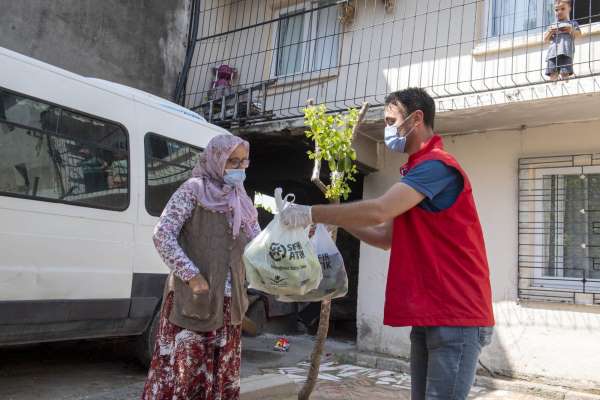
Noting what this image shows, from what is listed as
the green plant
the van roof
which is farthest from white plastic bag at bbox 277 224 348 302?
the van roof

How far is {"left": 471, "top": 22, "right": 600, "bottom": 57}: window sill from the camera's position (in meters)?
5.86

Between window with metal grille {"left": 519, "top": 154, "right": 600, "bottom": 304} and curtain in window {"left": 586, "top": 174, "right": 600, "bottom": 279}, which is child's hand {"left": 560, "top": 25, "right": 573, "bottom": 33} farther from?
curtain in window {"left": 586, "top": 174, "right": 600, "bottom": 279}

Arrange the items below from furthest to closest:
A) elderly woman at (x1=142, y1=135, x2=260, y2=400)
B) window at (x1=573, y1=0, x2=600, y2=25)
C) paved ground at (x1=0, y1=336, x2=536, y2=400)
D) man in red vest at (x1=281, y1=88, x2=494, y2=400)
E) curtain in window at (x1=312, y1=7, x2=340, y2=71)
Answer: curtain in window at (x1=312, y1=7, x2=340, y2=71), window at (x1=573, y1=0, x2=600, y2=25), paved ground at (x1=0, y1=336, x2=536, y2=400), elderly woman at (x1=142, y1=135, x2=260, y2=400), man in red vest at (x1=281, y1=88, x2=494, y2=400)

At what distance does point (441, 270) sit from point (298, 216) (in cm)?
58

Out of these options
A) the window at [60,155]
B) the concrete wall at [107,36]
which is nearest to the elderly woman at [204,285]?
the window at [60,155]

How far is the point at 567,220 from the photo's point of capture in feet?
19.0

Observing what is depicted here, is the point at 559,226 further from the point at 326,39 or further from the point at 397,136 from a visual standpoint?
the point at 397,136

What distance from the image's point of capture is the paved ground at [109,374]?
13.9 feet

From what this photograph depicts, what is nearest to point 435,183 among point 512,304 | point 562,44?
point 562,44

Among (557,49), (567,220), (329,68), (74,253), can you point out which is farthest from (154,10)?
(567,220)

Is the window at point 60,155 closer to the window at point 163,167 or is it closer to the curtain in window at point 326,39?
the window at point 163,167

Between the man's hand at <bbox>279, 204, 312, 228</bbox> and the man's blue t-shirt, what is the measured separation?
39 centimetres

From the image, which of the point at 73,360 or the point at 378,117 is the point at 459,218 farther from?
the point at 73,360

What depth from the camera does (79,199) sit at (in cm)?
406
